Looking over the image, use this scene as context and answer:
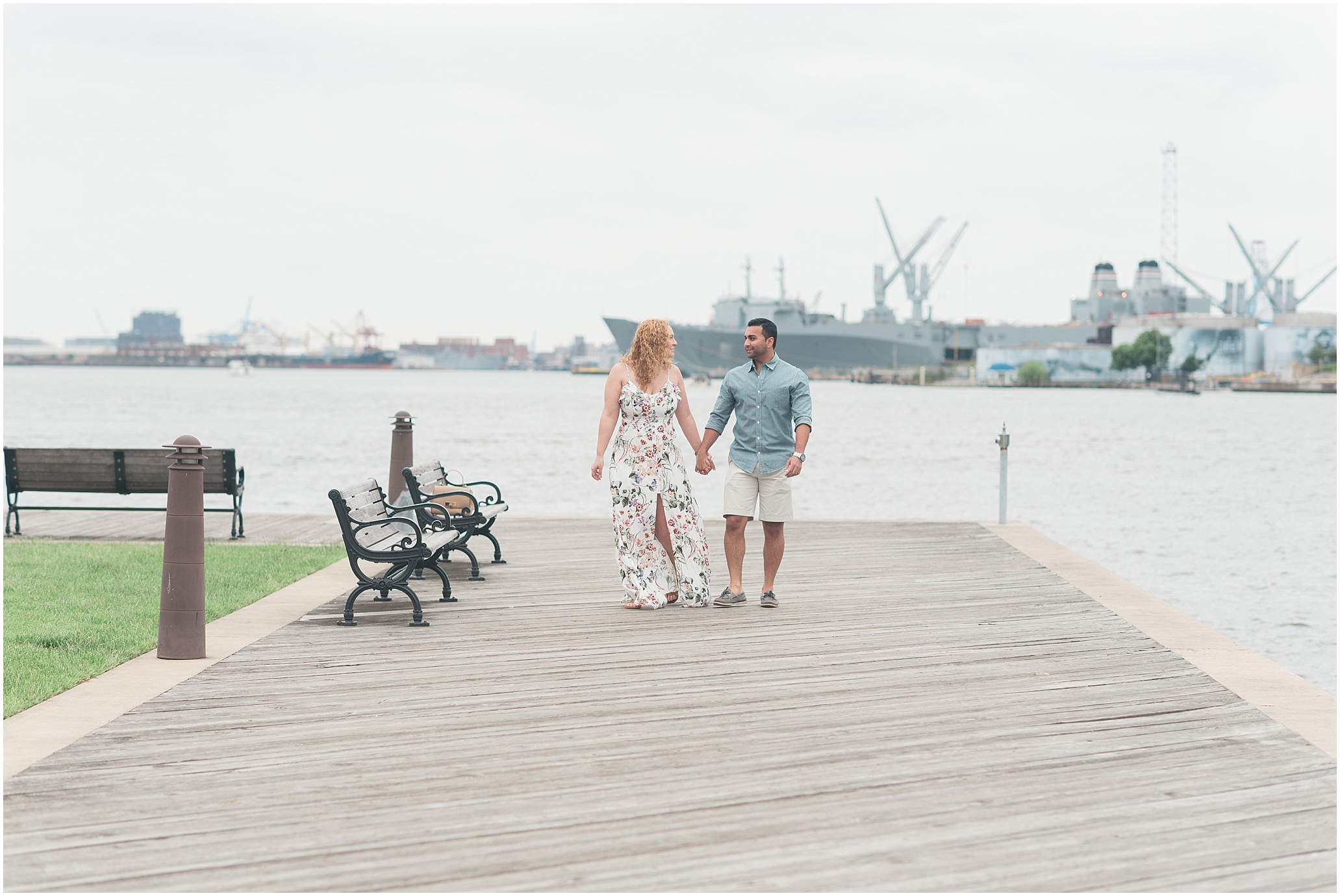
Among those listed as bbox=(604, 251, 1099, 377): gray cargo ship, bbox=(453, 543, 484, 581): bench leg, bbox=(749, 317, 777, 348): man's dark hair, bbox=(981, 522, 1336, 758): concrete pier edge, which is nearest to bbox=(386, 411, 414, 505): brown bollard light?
bbox=(453, 543, 484, 581): bench leg

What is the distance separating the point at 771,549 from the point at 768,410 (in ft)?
2.78

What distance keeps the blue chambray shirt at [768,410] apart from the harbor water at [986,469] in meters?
1.04

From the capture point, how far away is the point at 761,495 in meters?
7.07

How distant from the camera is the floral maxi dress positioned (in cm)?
695

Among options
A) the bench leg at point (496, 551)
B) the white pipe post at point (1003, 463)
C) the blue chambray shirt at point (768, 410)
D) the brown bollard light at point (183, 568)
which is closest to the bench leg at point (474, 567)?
the bench leg at point (496, 551)

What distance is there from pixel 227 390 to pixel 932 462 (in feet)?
318

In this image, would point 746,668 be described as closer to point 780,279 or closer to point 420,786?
point 420,786

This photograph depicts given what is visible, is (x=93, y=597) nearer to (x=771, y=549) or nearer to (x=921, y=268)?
(x=771, y=549)

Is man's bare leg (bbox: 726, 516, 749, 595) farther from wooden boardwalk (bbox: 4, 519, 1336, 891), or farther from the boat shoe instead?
wooden boardwalk (bbox: 4, 519, 1336, 891)

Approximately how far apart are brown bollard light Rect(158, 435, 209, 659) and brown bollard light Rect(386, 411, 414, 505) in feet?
14.9

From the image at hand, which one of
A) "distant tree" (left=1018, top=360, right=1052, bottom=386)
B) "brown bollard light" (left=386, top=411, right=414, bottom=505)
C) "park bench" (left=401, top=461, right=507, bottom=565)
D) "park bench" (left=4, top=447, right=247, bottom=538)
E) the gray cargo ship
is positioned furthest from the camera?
the gray cargo ship

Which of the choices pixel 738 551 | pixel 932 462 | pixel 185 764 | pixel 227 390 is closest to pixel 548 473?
pixel 932 462

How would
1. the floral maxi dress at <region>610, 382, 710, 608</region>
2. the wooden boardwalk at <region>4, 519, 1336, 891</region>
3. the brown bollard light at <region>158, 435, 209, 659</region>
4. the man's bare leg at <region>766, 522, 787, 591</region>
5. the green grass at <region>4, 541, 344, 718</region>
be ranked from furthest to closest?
the man's bare leg at <region>766, 522, 787, 591</region>
the floral maxi dress at <region>610, 382, 710, 608</region>
the brown bollard light at <region>158, 435, 209, 659</region>
the green grass at <region>4, 541, 344, 718</region>
the wooden boardwalk at <region>4, 519, 1336, 891</region>

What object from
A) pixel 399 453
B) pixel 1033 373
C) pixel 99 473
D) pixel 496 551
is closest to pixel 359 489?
pixel 496 551
